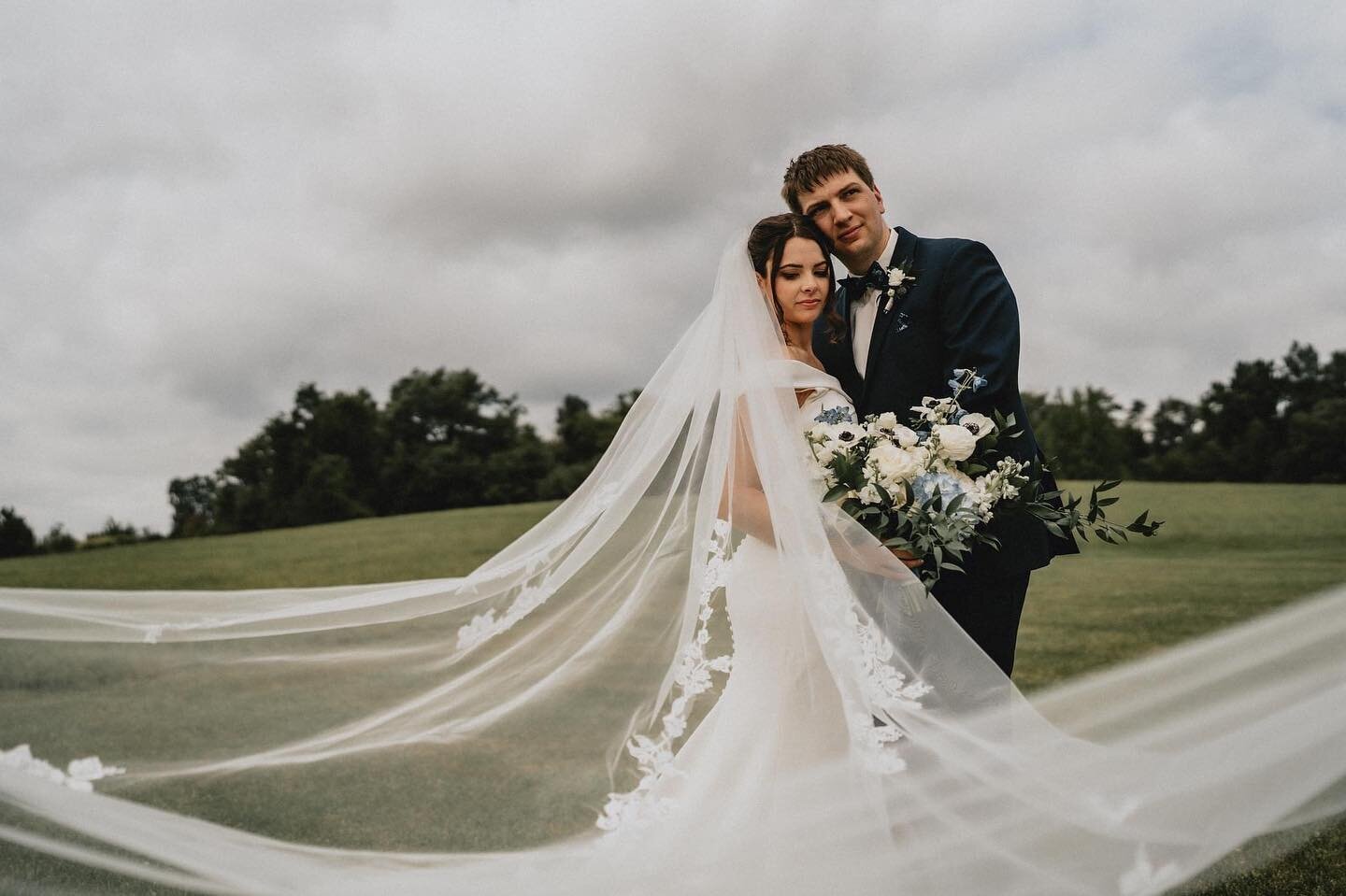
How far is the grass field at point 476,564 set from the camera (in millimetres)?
4160

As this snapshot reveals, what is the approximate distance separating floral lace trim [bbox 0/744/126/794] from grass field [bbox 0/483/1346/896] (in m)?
0.10

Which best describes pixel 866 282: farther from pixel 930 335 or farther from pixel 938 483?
pixel 938 483

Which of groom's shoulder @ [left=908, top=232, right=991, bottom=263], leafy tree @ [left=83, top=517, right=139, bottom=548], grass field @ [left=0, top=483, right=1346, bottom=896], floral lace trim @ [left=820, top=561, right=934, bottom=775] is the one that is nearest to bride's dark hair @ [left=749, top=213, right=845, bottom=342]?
groom's shoulder @ [left=908, top=232, right=991, bottom=263]

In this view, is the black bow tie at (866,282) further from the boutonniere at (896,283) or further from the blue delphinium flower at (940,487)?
the blue delphinium flower at (940,487)

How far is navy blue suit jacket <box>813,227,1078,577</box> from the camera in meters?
3.43

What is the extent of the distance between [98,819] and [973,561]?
387 cm

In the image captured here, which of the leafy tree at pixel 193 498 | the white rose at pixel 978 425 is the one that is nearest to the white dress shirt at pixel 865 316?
the white rose at pixel 978 425

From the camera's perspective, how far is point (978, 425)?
3205 mm

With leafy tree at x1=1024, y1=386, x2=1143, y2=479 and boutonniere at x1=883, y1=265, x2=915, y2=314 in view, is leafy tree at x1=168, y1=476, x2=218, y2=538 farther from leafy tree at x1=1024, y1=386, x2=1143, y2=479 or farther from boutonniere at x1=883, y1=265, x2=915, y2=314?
boutonniere at x1=883, y1=265, x2=915, y2=314

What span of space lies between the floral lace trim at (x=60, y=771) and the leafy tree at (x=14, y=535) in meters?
30.8

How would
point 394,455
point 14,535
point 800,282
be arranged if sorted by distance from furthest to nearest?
point 394,455 → point 14,535 → point 800,282

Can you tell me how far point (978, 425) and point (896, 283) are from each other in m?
0.81

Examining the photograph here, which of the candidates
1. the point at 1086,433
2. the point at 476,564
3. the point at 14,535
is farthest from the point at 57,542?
the point at 1086,433

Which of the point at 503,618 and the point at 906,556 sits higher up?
the point at 906,556
